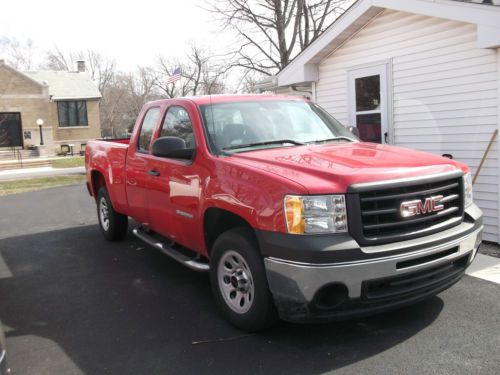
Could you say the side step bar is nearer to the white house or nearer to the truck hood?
the truck hood

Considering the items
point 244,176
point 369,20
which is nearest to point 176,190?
point 244,176

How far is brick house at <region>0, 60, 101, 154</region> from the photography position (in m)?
35.6

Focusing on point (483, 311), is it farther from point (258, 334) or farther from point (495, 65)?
point (495, 65)

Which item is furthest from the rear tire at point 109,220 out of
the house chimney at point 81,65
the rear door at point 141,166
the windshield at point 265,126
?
the house chimney at point 81,65

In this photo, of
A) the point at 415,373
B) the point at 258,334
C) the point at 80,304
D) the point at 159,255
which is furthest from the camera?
the point at 159,255

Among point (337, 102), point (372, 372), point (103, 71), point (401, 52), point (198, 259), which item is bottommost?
point (372, 372)

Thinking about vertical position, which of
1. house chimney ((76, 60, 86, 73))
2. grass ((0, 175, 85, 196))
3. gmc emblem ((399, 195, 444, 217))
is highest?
house chimney ((76, 60, 86, 73))

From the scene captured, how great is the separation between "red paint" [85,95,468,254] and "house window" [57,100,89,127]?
3661 centimetres

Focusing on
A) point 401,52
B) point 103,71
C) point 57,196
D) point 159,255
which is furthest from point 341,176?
point 103,71

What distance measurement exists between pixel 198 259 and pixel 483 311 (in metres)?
2.61

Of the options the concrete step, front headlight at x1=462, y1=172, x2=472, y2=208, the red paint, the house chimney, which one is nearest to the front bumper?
the red paint

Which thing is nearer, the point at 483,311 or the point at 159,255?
the point at 483,311

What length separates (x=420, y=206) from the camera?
342 centimetres

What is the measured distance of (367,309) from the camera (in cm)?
326
